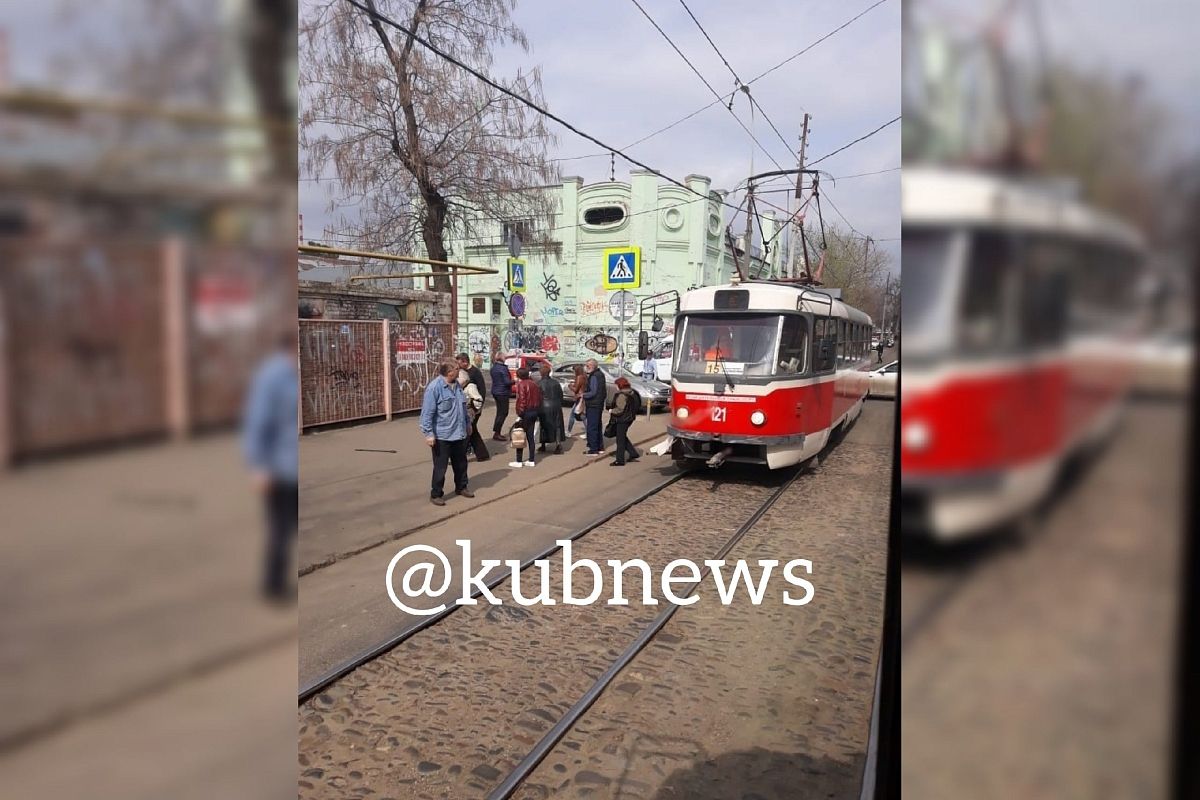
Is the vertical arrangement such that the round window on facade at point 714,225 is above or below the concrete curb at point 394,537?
above

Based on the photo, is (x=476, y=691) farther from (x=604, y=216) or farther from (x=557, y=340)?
(x=557, y=340)

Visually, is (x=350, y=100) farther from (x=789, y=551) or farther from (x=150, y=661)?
(x=150, y=661)

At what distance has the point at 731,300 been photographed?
25.0 ft

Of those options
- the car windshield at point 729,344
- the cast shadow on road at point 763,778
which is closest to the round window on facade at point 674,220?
the car windshield at point 729,344

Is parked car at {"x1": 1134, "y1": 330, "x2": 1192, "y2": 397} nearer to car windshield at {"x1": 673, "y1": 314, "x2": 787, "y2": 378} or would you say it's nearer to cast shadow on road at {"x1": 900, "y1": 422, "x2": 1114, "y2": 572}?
cast shadow on road at {"x1": 900, "y1": 422, "x2": 1114, "y2": 572}

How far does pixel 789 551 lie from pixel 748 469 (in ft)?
11.7

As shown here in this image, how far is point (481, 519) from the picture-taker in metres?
6.49

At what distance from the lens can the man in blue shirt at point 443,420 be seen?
6.89 m

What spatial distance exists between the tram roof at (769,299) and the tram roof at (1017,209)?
20.7ft

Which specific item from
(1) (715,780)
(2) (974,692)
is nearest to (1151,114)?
(2) (974,692)

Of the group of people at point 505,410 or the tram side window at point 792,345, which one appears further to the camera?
the tram side window at point 792,345

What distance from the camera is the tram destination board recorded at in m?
7.50

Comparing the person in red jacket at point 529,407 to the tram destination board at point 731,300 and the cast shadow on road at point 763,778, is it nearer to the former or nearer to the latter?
the tram destination board at point 731,300

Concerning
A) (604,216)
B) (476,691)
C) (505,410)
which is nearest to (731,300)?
(505,410)
